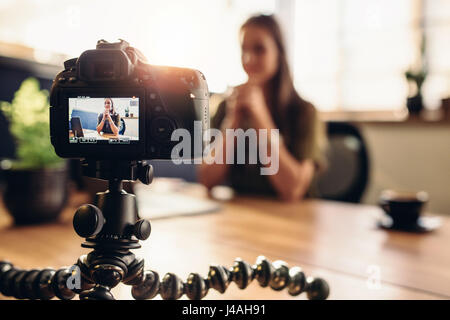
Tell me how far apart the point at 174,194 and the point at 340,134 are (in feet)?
3.08

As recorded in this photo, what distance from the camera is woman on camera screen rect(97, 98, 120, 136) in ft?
1.27

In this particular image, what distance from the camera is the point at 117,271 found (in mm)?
385

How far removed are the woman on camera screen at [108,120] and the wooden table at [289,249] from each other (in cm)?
14

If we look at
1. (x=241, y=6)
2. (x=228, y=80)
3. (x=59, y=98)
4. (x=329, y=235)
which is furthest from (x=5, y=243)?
(x=241, y=6)

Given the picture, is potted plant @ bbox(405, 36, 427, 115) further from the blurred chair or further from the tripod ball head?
the tripod ball head

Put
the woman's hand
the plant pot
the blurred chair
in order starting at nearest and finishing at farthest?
1. the plant pot
2. the woman's hand
3. the blurred chair

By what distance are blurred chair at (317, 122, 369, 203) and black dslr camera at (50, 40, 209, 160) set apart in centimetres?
145

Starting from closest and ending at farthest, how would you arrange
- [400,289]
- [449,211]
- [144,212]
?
[400,289] → [144,212] → [449,211]

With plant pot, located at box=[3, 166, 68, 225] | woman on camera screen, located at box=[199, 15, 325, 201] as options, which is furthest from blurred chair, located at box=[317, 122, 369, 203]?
plant pot, located at box=[3, 166, 68, 225]

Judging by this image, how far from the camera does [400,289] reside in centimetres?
53

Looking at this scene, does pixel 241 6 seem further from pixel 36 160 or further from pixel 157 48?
pixel 36 160

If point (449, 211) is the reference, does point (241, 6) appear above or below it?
above

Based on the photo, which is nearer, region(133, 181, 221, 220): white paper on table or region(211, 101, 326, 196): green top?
region(133, 181, 221, 220): white paper on table

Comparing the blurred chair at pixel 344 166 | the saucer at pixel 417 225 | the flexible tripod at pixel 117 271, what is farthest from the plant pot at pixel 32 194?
the blurred chair at pixel 344 166
